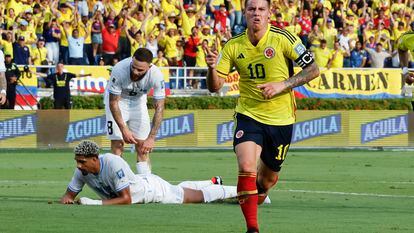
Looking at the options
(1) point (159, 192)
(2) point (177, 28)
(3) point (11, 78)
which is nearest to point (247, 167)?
(1) point (159, 192)

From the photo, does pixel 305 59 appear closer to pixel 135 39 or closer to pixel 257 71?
pixel 257 71

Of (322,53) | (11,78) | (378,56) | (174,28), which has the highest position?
(174,28)

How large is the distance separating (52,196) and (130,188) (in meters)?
2.25

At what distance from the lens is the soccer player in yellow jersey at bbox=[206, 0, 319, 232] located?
12070 millimetres

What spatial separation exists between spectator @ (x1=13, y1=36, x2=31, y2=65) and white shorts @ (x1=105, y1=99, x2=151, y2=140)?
15.7 metres

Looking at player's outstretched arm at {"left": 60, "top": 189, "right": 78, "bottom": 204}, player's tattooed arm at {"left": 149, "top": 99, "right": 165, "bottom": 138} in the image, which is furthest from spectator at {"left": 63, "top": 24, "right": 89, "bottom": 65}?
player's outstretched arm at {"left": 60, "top": 189, "right": 78, "bottom": 204}

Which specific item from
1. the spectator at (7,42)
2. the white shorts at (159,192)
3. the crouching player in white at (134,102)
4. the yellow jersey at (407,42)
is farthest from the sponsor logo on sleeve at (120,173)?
the spectator at (7,42)

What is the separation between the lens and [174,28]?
3681cm

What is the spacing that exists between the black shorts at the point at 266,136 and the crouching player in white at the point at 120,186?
2262mm

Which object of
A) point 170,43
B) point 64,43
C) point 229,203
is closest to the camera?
point 229,203

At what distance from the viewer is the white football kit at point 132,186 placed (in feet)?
46.4

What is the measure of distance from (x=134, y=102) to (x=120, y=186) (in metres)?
3.90

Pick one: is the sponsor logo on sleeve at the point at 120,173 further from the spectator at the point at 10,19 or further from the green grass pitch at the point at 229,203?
the spectator at the point at 10,19

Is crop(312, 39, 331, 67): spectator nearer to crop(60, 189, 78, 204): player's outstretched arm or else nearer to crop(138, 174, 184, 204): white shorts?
crop(138, 174, 184, 204): white shorts
